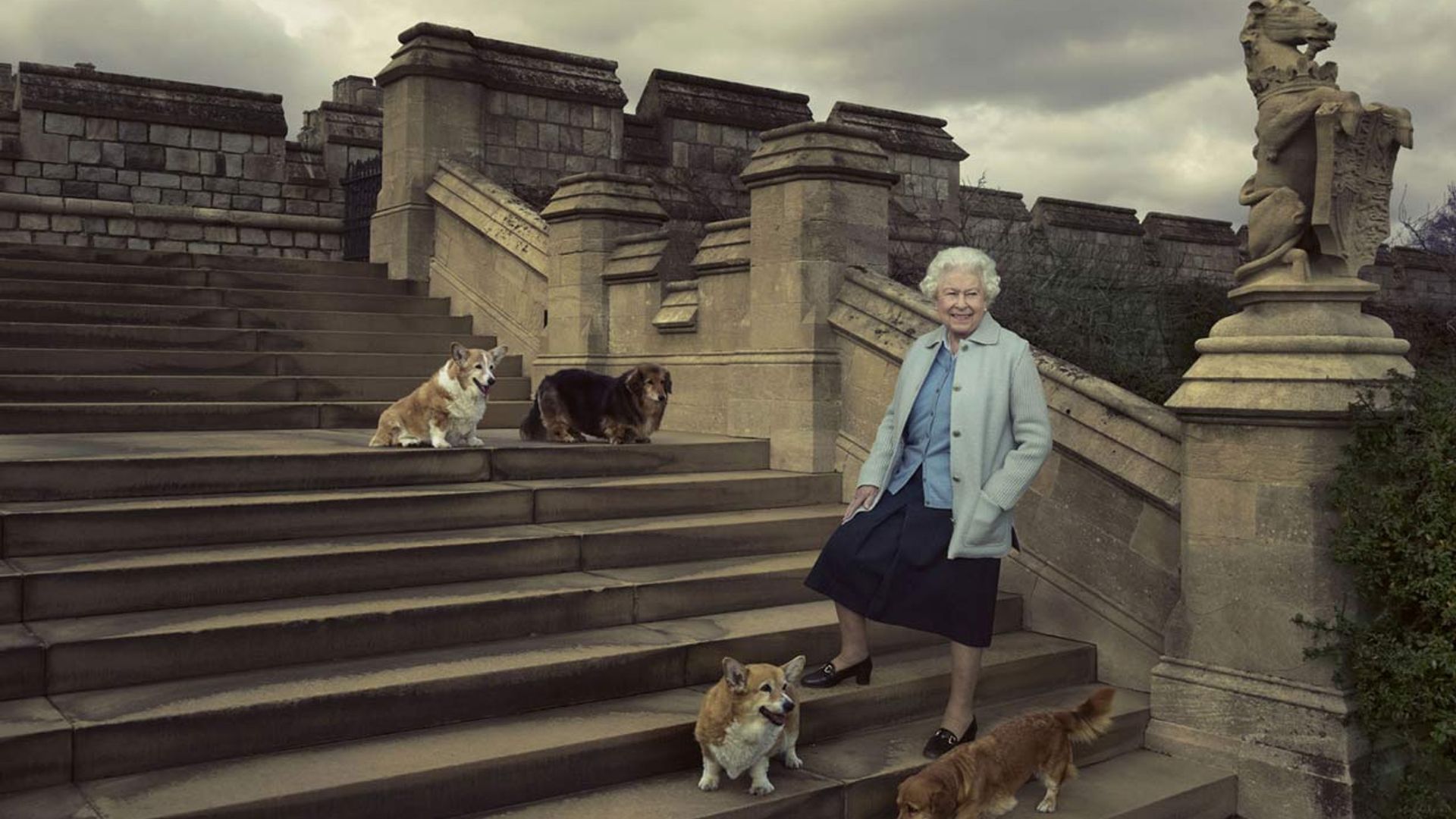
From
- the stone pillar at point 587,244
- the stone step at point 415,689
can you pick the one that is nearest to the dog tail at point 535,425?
the stone pillar at point 587,244

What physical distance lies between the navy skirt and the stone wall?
11939 millimetres

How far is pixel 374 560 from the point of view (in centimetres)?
543

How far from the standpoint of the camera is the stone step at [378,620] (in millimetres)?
4441

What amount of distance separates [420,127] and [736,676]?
30.7 ft

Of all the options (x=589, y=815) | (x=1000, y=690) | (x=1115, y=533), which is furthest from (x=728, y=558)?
(x=589, y=815)

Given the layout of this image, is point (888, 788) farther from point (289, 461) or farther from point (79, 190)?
point (79, 190)

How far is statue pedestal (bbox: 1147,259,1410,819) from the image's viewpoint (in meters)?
5.28

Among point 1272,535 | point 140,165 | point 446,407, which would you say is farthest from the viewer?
point 140,165

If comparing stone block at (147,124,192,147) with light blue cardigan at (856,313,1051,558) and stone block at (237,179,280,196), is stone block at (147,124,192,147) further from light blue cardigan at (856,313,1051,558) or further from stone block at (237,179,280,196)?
light blue cardigan at (856,313,1051,558)

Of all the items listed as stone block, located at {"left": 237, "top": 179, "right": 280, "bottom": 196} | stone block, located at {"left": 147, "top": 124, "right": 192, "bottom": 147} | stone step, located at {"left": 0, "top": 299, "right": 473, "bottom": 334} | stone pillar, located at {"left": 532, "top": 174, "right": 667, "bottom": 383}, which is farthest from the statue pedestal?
stone block, located at {"left": 147, "top": 124, "right": 192, "bottom": 147}

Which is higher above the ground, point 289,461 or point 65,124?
point 65,124

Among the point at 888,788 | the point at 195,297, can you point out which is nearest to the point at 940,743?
the point at 888,788

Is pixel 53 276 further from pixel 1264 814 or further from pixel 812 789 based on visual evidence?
pixel 1264 814

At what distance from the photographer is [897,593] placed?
479 centimetres
